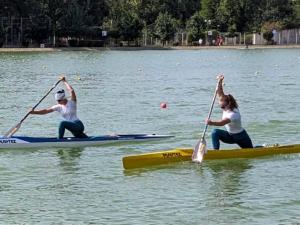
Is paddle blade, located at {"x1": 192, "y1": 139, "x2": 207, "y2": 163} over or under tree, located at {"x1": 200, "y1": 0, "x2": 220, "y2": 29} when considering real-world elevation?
under

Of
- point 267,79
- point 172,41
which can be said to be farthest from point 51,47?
point 267,79

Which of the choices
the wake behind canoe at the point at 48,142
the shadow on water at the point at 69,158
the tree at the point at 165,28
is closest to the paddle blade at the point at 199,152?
the shadow on water at the point at 69,158

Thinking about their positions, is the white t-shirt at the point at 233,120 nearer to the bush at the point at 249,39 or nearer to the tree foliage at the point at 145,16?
the tree foliage at the point at 145,16

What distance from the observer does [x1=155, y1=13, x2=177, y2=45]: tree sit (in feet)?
422

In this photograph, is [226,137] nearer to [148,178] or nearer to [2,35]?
[148,178]

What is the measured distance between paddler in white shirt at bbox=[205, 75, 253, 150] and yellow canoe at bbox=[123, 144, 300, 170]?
269 mm

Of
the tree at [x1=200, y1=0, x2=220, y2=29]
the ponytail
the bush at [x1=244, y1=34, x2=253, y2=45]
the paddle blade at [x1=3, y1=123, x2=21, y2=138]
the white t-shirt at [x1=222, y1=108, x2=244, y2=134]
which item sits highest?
the tree at [x1=200, y1=0, x2=220, y2=29]

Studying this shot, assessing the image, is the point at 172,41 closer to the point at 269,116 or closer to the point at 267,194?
the point at 269,116

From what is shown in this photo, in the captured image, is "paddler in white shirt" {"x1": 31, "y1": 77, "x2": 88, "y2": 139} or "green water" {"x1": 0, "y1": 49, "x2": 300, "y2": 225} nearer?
"green water" {"x1": 0, "y1": 49, "x2": 300, "y2": 225}

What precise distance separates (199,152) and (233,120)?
115 cm

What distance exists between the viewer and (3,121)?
27562mm

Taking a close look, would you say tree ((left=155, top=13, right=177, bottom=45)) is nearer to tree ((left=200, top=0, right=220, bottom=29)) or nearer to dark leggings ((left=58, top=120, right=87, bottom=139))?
tree ((left=200, top=0, right=220, bottom=29))

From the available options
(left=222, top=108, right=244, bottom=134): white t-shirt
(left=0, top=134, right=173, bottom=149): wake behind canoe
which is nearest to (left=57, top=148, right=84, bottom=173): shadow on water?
(left=0, top=134, right=173, bottom=149): wake behind canoe

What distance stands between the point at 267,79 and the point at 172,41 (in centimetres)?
8193
